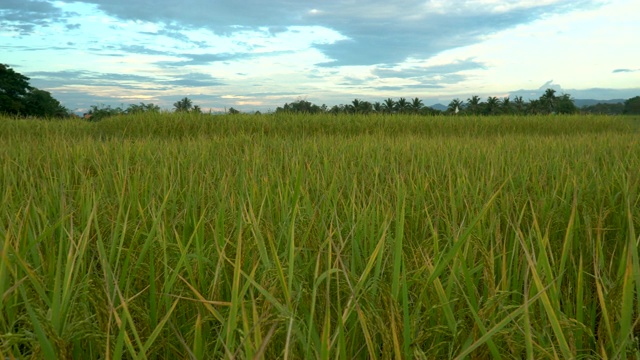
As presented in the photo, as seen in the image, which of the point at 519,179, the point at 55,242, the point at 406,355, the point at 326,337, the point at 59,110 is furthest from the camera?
the point at 59,110

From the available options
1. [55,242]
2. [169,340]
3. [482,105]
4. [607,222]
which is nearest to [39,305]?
[169,340]

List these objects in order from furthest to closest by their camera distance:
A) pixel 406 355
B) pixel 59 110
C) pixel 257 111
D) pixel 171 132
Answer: pixel 59 110 < pixel 257 111 < pixel 171 132 < pixel 406 355

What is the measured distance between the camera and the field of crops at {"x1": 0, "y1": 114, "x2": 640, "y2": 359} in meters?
0.80

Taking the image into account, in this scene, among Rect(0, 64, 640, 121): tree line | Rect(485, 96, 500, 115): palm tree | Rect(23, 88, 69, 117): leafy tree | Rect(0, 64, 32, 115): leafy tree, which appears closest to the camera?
Rect(0, 64, 640, 121): tree line

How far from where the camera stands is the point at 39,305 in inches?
38.9

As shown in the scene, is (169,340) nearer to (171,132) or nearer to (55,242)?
(55,242)

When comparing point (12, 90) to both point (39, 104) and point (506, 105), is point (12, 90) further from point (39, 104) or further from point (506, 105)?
point (506, 105)

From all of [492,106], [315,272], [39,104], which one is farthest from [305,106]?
[492,106]

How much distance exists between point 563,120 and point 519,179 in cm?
998

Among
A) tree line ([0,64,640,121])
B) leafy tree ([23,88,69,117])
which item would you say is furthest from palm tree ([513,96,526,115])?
leafy tree ([23,88,69,117])

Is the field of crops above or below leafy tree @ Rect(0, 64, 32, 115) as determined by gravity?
below

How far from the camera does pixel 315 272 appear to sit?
0.84 m

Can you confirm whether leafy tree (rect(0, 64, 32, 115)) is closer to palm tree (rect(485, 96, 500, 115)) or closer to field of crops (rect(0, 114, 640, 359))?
field of crops (rect(0, 114, 640, 359))

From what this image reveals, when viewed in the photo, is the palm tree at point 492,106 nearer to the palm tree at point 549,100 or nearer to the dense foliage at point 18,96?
the palm tree at point 549,100
